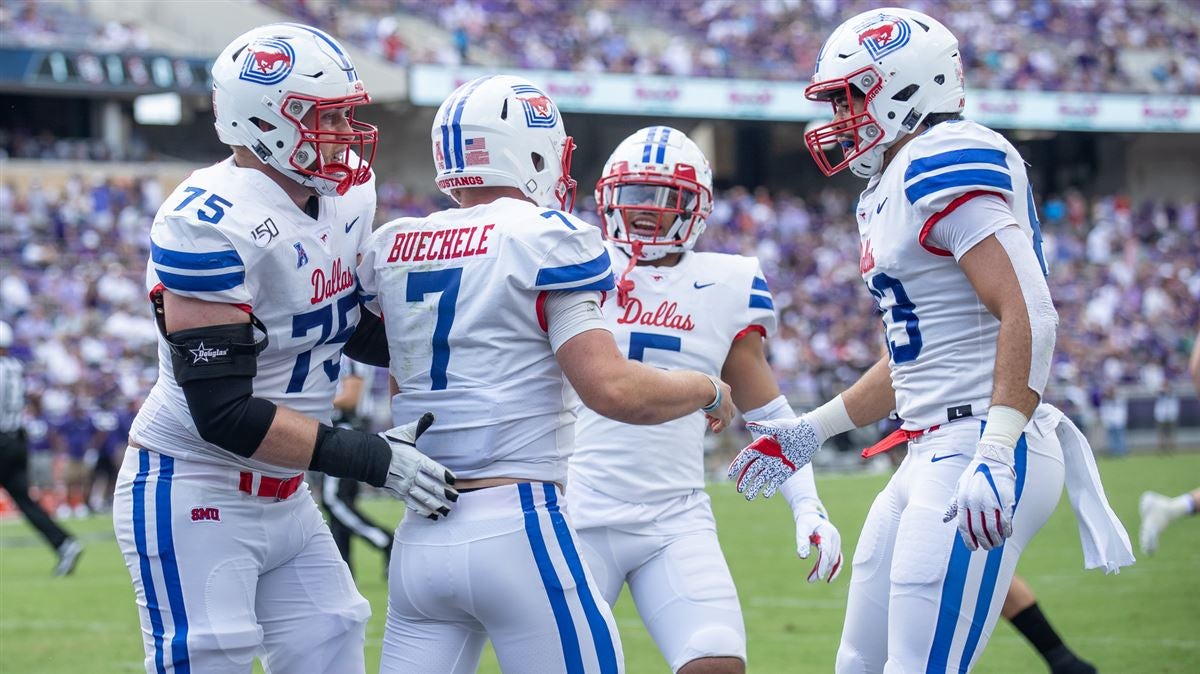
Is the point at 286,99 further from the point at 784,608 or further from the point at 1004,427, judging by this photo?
the point at 784,608

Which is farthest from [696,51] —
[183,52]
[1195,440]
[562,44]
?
[1195,440]

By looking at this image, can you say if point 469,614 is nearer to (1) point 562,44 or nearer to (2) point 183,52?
(2) point 183,52

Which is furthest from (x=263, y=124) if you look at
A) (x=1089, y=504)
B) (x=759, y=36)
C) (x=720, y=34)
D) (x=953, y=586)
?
(x=759, y=36)

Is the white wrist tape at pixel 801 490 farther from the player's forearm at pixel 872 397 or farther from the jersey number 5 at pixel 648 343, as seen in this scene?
the jersey number 5 at pixel 648 343

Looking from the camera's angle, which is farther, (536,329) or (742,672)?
(742,672)

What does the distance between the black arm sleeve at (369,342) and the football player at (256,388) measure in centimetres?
2

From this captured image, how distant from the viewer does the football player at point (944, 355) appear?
11.0ft

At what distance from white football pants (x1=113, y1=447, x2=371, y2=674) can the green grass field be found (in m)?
3.02

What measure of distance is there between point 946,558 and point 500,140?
143 centimetres

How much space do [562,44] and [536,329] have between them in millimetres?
24540

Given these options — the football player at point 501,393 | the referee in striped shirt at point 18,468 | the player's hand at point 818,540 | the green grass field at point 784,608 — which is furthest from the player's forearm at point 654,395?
the referee in striped shirt at point 18,468

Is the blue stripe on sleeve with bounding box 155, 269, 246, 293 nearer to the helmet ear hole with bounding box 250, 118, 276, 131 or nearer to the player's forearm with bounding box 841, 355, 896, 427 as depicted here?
the helmet ear hole with bounding box 250, 118, 276, 131

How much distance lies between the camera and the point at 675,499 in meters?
4.46

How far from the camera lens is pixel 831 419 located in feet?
13.6
